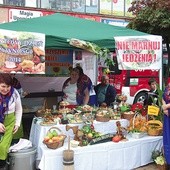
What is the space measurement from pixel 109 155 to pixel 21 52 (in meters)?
1.93

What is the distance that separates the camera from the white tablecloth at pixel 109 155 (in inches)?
169

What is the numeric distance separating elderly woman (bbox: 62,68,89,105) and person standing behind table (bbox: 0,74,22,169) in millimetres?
1839

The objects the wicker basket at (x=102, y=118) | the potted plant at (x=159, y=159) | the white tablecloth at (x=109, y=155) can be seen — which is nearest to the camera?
the white tablecloth at (x=109, y=155)

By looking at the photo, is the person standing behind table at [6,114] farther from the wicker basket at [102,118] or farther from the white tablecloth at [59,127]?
the wicker basket at [102,118]

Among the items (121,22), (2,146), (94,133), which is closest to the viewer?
(2,146)

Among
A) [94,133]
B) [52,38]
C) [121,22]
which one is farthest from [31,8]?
[94,133]

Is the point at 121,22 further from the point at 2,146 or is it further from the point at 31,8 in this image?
the point at 2,146

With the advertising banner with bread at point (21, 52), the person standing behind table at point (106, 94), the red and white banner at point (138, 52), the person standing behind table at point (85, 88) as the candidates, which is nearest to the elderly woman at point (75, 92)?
the person standing behind table at point (85, 88)

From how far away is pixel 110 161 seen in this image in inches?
186

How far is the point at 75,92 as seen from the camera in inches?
241

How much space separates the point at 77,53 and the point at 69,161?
4.45 m

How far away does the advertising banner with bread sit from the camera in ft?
14.2

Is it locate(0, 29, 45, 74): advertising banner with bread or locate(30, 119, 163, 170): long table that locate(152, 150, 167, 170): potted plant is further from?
locate(0, 29, 45, 74): advertising banner with bread

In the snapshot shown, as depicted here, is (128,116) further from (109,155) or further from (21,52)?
(21,52)
